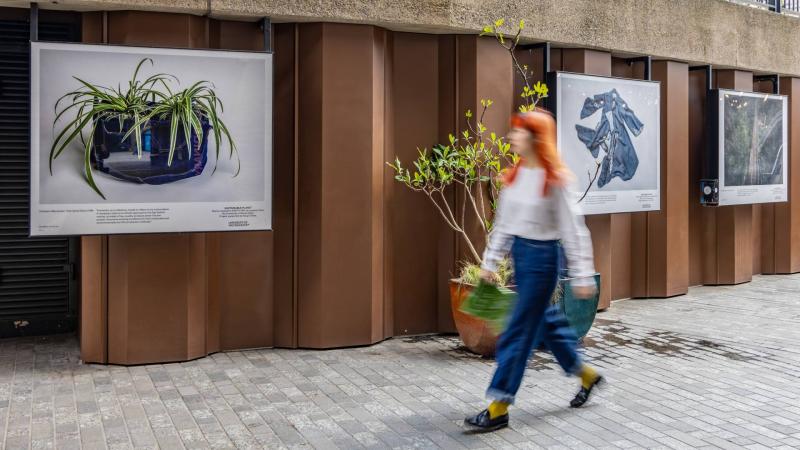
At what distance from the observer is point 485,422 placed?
554 centimetres

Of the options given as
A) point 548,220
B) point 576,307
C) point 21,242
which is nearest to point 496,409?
point 548,220

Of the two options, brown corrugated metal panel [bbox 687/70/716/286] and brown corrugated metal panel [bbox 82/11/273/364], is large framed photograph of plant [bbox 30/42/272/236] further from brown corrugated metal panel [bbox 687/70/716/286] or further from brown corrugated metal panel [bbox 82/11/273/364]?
brown corrugated metal panel [bbox 687/70/716/286]

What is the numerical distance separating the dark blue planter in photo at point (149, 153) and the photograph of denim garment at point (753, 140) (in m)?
8.00

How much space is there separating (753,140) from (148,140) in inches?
361

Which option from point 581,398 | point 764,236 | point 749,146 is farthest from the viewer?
point 764,236

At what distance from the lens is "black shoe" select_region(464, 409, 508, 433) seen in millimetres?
5539

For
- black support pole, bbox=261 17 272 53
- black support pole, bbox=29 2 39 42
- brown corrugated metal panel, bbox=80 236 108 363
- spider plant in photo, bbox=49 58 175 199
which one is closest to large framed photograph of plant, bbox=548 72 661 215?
black support pole, bbox=261 17 272 53

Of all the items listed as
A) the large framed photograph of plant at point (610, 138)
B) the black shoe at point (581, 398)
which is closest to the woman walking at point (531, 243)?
the black shoe at point (581, 398)

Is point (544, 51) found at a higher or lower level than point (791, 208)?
higher

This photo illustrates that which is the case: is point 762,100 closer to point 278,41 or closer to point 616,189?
point 616,189

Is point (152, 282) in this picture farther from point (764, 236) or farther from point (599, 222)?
point (764, 236)

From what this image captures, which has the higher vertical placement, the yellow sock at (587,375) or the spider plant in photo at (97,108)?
the spider plant in photo at (97,108)

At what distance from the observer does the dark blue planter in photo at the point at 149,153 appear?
7.21m

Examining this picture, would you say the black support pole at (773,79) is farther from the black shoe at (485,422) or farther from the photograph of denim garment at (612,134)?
the black shoe at (485,422)
